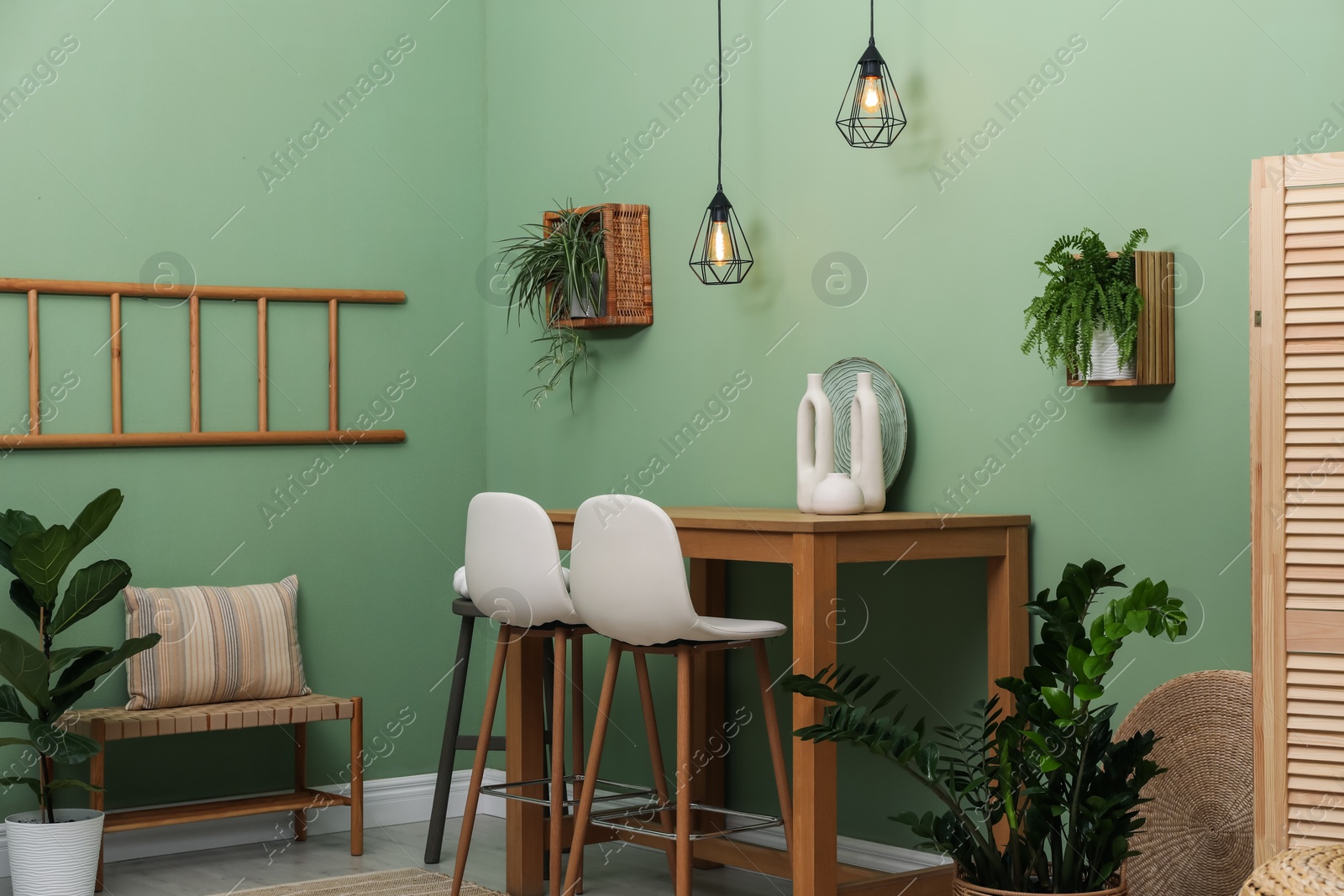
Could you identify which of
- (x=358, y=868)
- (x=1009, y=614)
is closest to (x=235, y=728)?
(x=358, y=868)

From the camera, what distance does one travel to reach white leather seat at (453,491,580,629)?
337 centimetres

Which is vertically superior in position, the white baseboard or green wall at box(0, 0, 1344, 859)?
green wall at box(0, 0, 1344, 859)

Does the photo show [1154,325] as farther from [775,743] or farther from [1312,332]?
[775,743]

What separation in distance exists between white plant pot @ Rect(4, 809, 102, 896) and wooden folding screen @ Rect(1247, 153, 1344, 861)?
9.32ft

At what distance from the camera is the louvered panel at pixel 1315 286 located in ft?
7.52

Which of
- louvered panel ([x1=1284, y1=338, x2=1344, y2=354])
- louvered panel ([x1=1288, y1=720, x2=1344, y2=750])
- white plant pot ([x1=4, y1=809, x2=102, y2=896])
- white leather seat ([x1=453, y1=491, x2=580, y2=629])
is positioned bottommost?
white plant pot ([x1=4, y1=809, x2=102, y2=896])

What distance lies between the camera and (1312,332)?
91.0 inches

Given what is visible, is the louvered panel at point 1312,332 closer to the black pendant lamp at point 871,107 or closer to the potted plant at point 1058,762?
the potted plant at point 1058,762

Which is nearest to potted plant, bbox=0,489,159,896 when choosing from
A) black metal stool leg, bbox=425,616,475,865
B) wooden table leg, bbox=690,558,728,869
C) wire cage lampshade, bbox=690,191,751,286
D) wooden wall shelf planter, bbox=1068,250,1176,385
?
black metal stool leg, bbox=425,616,475,865

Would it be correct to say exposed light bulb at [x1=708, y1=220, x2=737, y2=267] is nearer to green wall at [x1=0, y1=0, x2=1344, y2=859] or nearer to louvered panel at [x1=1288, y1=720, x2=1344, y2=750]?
green wall at [x1=0, y1=0, x2=1344, y2=859]

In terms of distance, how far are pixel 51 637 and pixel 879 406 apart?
227 centimetres

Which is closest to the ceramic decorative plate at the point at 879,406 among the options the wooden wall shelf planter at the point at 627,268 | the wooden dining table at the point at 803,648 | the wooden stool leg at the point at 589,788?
the wooden dining table at the point at 803,648

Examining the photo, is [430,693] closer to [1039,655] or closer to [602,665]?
[602,665]

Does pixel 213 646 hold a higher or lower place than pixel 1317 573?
lower
